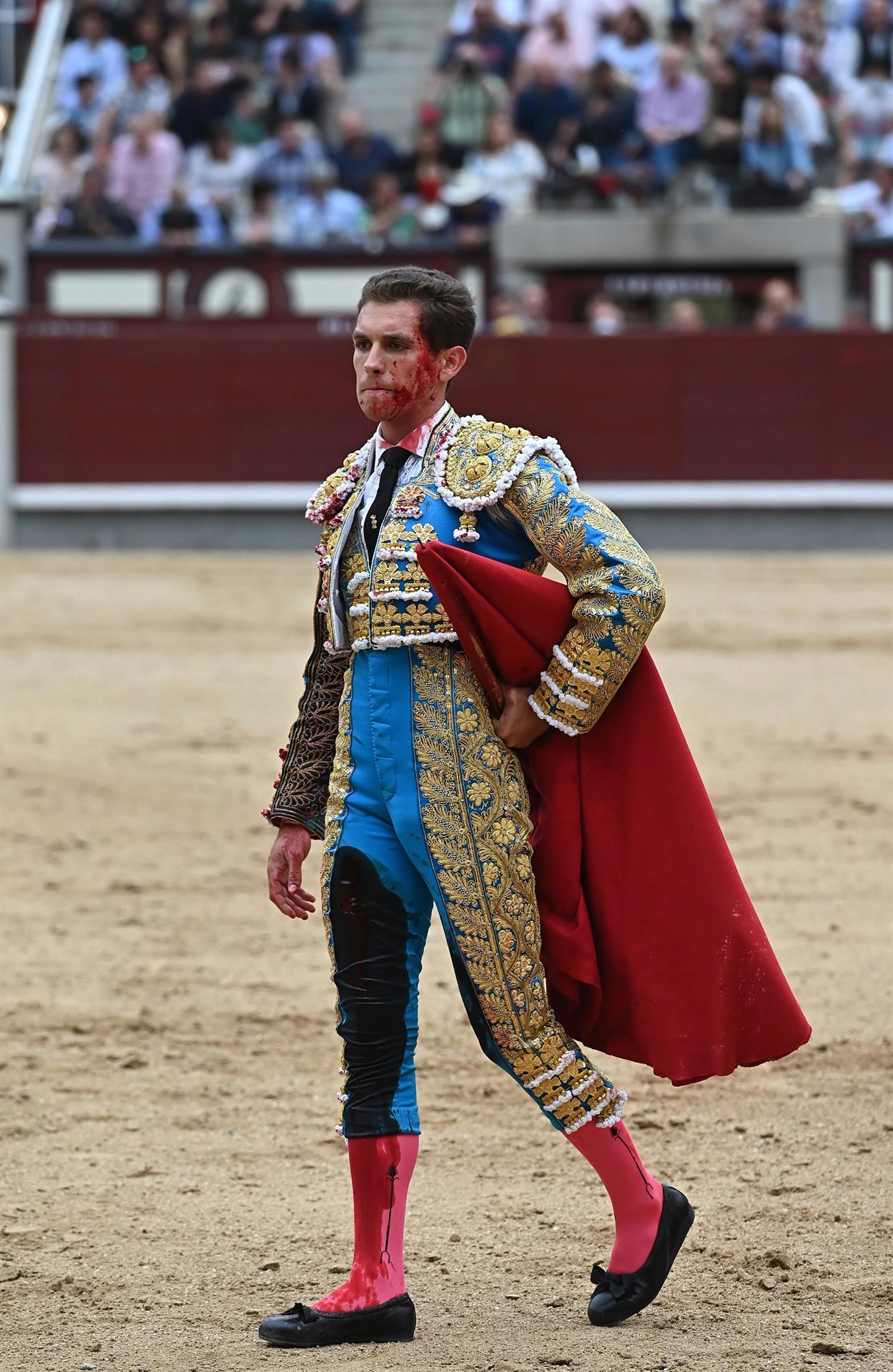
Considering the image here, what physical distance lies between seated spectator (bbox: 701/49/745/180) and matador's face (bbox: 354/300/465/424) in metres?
11.3

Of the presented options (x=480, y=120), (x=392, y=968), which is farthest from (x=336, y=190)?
(x=392, y=968)

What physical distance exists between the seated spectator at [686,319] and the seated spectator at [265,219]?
2.56 m

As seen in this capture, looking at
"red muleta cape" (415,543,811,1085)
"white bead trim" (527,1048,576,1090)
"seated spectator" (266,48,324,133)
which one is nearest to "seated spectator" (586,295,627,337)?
"seated spectator" (266,48,324,133)

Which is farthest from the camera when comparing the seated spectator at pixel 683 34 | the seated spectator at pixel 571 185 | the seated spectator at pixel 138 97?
the seated spectator at pixel 138 97

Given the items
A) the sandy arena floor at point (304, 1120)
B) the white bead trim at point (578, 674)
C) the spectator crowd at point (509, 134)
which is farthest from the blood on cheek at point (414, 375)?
the spectator crowd at point (509, 134)

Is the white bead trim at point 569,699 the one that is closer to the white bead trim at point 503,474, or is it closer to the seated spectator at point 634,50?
the white bead trim at point 503,474

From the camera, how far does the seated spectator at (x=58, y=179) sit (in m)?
14.3

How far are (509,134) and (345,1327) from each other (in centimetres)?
1193

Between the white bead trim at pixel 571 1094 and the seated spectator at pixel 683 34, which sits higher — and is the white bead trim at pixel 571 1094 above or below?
below

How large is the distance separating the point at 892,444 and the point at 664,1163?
10.6m

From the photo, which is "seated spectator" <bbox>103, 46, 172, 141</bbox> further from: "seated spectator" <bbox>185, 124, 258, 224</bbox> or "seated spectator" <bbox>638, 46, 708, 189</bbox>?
"seated spectator" <bbox>638, 46, 708, 189</bbox>

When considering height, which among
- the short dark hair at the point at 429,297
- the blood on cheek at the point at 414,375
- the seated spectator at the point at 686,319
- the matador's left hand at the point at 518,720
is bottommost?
the seated spectator at the point at 686,319

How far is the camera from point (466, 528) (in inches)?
101

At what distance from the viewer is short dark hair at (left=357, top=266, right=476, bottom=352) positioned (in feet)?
8.35
